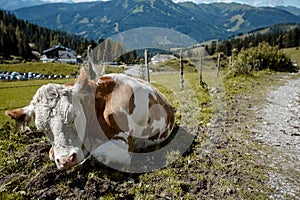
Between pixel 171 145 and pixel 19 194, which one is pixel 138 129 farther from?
pixel 19 194

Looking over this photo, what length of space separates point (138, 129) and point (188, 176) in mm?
1240

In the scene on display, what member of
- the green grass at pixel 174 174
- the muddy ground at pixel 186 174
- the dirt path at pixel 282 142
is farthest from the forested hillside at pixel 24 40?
the muddy ground at pixel 186 174

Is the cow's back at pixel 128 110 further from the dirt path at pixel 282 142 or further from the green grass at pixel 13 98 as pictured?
the dirt path at pixel 282 142

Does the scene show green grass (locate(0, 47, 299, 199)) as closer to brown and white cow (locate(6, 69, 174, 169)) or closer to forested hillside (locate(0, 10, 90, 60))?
brown and white cow (locate(6, 69, 174, 169))

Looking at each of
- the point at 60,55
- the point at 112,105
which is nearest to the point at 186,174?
the point at 112,105

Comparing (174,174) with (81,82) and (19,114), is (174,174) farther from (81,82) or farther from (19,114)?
(19,114)

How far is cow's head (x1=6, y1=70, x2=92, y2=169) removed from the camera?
331 cm

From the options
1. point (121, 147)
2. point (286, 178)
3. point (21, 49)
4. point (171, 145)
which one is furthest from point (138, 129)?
point (21, 49)

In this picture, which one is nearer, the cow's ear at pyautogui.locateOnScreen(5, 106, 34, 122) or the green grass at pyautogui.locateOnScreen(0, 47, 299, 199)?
the cow's ear at pyautogui.locateOnScreen(5, 106, 34, 122)

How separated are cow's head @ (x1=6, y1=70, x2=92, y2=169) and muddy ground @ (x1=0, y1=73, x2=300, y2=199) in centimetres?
66

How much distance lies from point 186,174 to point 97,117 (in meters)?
1.86

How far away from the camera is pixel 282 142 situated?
584cm

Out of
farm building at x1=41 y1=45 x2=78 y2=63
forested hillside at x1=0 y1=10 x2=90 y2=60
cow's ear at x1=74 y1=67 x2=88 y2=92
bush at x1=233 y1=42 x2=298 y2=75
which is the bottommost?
cow's ear at x1=74 y1=67 x2=88 y2=92

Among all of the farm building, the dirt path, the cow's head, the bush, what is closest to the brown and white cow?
the cow's head
